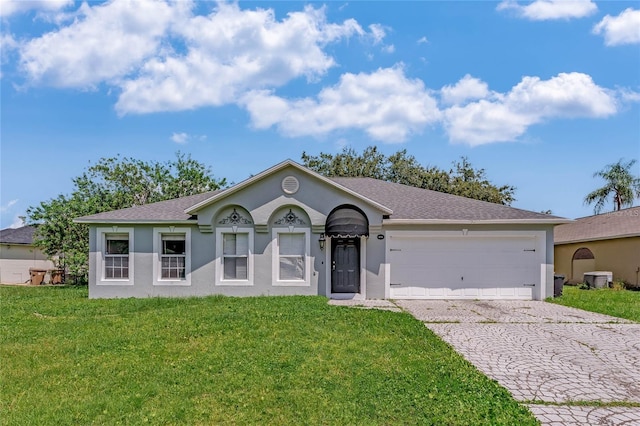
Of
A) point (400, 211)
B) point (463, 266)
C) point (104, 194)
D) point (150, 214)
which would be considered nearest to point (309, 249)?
point (400, 211)

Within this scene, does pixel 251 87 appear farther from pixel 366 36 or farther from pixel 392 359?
pixel 392 359

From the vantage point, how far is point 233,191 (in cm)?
1510

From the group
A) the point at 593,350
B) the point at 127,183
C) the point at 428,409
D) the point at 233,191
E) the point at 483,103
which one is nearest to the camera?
the point at 428,409

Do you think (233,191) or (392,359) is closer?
(392,359)

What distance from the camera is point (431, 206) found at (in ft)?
55.1

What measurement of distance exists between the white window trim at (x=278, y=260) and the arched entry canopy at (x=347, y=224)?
94 centimetres

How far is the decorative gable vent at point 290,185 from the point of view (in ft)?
49.8

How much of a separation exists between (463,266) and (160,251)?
11.8 metres

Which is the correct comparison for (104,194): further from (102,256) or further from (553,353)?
(553,353)

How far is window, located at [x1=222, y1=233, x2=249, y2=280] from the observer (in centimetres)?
1541

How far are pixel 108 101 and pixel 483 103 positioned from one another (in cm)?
1933

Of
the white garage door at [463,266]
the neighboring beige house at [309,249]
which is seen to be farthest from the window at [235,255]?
the white garage door at [463,266]

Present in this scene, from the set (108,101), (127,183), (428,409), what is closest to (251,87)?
(108,101)

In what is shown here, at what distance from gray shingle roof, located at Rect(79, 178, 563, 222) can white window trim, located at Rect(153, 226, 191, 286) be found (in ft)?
1.54
